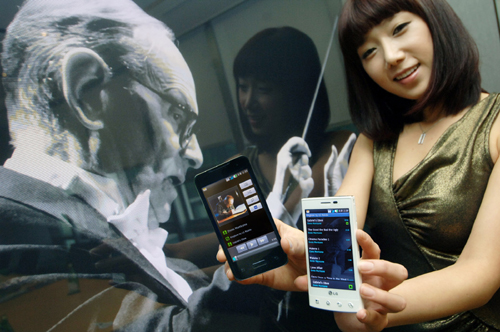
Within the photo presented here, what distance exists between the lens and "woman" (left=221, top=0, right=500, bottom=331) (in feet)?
2.29

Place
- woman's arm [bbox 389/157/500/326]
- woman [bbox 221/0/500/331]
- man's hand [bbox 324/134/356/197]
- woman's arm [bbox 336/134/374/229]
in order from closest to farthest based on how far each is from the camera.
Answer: woman's arm [bbox 389/157/500/326], woman [bbox 221/0/500/331], woman's arm [bbox 336/134/374/229], man's hand [bbox 324/134/356/197]

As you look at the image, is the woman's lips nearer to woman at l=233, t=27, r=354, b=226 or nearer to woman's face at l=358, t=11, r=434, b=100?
woman's face at l=358, t=11, r=434, b=100

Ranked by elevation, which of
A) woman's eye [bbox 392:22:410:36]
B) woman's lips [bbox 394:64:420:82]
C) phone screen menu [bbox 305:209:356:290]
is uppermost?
woman's eye [bbox 392:22:410:36]

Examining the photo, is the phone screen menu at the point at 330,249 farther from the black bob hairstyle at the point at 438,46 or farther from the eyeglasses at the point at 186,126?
the black bob hairstyle at the point at 438,46

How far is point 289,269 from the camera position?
658mm

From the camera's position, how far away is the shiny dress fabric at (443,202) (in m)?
0.73

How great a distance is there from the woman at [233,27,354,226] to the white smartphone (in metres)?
0.30

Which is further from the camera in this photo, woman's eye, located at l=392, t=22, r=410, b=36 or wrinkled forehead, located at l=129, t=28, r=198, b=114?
woman's eye, located at l=392, t=22, r=410, b=36

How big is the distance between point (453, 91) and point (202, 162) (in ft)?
2.20

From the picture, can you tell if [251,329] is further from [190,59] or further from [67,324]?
[190,59]

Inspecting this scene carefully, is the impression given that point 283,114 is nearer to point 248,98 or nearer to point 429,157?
point 248,98

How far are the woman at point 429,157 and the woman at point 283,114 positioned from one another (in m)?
0.14

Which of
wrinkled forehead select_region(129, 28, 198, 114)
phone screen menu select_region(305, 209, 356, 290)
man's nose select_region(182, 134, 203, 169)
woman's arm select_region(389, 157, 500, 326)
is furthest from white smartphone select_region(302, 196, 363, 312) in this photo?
wrinkled forehead select_region(129, 28, 198, 114)

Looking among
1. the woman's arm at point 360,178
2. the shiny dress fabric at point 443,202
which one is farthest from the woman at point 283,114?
the shiny dress fabric at point 443,202
